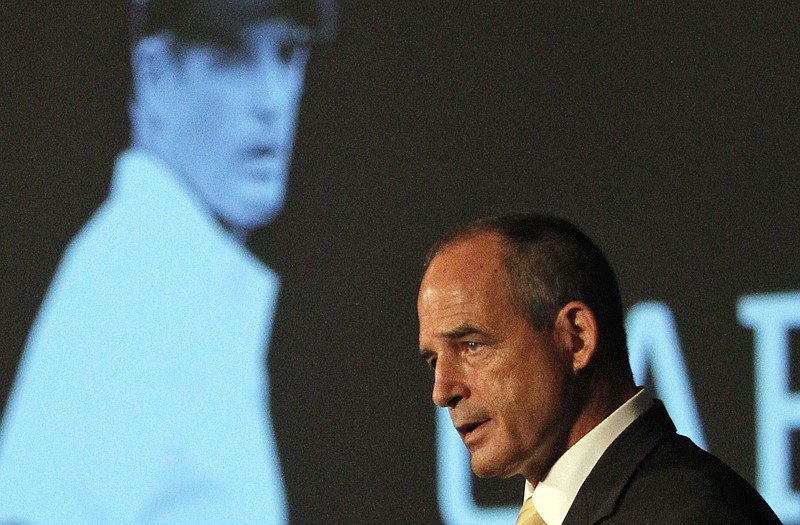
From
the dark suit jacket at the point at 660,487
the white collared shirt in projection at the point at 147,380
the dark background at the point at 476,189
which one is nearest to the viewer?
the dark suit jacket at the point at 660,487

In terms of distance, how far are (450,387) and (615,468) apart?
0.29 meters

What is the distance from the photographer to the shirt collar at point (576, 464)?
5.71 feet

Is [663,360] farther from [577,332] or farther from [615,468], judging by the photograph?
[615,468]

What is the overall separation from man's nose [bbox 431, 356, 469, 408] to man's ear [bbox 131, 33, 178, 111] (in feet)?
5.96

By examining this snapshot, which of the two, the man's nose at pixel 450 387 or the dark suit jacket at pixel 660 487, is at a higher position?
the man's nose at pixel 450 387

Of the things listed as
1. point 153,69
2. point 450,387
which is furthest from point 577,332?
point 153,69

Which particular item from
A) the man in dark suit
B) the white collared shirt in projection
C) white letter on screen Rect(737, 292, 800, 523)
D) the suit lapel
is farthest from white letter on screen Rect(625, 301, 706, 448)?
the suit lapel

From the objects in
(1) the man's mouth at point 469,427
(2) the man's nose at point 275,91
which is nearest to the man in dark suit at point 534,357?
(1) the man's mouth at point 469,427

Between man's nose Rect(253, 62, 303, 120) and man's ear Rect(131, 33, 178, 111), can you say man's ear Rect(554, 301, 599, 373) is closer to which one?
man's nose Rect(253, 62, 303, 120)

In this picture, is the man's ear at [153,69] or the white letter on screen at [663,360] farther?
the man's ear at [153,69]

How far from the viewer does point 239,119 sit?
3.41 metres

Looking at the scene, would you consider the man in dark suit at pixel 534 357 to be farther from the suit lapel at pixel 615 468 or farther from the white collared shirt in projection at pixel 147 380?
the white collared shirt in projection at pixel 147 380

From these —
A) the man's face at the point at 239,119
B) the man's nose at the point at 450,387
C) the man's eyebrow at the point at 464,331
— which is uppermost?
the man's face at the point at 239,119

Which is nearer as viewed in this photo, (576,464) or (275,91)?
(576,464)
